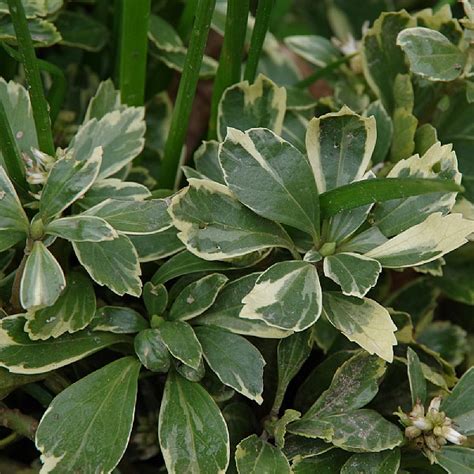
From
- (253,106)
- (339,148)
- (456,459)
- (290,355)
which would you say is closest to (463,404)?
(456,459)

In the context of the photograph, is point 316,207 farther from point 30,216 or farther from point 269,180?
point 30,216

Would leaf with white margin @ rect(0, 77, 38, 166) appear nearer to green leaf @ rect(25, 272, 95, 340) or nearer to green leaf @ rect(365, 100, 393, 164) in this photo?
green leaf @ rect(25, 272, 95, 340)

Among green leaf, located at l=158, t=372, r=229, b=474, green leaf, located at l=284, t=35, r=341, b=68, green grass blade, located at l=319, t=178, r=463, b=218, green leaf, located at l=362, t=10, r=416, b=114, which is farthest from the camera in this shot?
green leaf, located at l=284, t=35, r=341, b=68

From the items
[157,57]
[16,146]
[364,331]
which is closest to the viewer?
[364,331]

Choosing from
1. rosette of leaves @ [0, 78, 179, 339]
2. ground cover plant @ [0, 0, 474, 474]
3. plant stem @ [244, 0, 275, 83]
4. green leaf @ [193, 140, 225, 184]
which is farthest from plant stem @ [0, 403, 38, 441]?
plant stem @ [244, 0, 275, 83]

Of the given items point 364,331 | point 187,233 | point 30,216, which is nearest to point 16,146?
point 30,216

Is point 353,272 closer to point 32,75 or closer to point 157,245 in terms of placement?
point 157,245

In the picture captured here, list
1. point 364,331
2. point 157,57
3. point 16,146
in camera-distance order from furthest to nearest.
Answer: point 157,57
point 16,146
point 364,331
